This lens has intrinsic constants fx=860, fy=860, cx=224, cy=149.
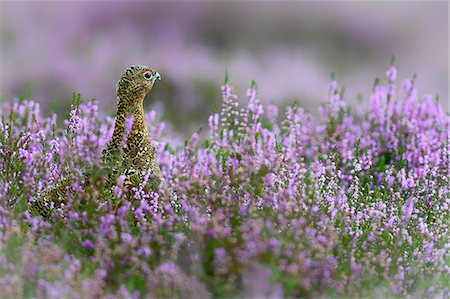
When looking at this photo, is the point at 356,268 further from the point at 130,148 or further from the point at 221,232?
the point at 130,148

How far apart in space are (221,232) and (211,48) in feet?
39.5

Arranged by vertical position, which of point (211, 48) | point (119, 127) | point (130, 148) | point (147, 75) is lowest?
point (130, 148)

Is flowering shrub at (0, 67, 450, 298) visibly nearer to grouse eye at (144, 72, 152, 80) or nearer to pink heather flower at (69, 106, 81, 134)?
pink heather flower at (69, 106, 81, 134)

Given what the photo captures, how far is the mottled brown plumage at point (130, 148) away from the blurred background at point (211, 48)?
464cm

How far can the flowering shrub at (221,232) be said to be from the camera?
3.87 metres

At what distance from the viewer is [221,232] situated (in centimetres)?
404

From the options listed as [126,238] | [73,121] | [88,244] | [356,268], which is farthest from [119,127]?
[356,268]

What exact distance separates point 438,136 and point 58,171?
289 cm

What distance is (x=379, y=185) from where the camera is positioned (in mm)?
6141

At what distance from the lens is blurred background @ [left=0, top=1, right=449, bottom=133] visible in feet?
39.8

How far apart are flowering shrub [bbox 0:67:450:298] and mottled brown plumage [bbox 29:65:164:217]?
104 millimetres

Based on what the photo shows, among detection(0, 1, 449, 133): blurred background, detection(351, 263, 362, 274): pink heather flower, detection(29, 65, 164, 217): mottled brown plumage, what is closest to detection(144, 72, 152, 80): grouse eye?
detection(29, 65, 164, 217): mottled brown plumage

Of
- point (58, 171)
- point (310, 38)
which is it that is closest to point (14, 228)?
point (58, 171)

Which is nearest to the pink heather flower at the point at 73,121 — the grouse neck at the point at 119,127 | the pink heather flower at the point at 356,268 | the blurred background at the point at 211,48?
the grouse neck at the point at 119,127
